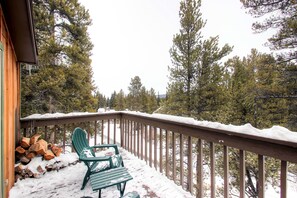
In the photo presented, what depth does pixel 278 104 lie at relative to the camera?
27.3 ft

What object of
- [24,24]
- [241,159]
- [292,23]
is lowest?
[241,159]

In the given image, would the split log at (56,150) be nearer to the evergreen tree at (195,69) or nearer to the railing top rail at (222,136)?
the railing top rail at (222,136)

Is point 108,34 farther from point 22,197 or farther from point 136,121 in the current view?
point 22,197

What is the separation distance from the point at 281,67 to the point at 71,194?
7.92m

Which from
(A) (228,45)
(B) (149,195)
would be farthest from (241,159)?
(A) (228,45)

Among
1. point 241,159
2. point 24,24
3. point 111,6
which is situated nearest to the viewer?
point 241,159

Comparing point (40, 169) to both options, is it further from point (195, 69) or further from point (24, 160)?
point (195, 69)

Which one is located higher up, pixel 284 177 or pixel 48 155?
pixel 284 177

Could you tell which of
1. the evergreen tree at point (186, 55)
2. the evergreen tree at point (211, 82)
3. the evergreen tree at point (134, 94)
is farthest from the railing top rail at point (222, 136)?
the evergreen tree at point (134, 94)

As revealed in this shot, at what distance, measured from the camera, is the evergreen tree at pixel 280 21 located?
5785 mm

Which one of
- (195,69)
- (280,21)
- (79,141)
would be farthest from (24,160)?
(280,21)

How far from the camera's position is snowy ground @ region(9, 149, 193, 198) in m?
2.40

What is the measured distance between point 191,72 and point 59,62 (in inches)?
249

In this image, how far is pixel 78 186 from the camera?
2.62m
